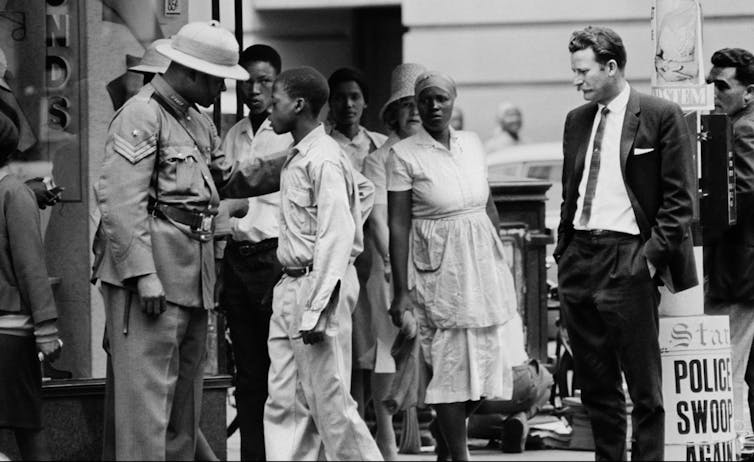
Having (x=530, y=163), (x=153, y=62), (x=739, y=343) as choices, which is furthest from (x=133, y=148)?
(x=530, y=163)

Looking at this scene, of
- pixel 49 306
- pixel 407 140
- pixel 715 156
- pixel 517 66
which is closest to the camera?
pixel 49 306

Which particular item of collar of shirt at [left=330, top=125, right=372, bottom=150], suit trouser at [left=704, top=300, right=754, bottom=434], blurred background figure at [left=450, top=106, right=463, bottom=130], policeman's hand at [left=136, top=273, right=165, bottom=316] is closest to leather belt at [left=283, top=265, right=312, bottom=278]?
policeman's hand at [left=136, top=273, right=165, bottom=316]

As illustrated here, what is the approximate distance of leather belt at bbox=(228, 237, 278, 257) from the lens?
9758mm

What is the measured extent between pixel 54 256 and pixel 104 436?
1445mm

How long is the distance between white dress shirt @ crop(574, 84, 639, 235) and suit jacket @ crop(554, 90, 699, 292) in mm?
36

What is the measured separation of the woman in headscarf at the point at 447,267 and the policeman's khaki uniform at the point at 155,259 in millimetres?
1492

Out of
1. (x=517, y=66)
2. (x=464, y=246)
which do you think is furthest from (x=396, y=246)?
(x=517, y=66)

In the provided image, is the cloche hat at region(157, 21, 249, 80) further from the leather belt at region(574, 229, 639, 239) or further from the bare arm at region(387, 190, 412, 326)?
the leather belt at region(574, 229, 639, 239)

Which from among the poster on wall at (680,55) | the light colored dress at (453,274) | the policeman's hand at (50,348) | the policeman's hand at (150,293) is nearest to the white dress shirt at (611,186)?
the poster on wall at (680,55)

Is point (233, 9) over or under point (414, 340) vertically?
over

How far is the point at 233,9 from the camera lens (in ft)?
35.3

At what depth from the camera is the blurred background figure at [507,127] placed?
811 inches

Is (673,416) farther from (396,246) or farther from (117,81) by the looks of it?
(117,81)

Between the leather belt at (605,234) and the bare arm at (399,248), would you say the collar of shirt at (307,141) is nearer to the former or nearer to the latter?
the bare arm at (399,248)
